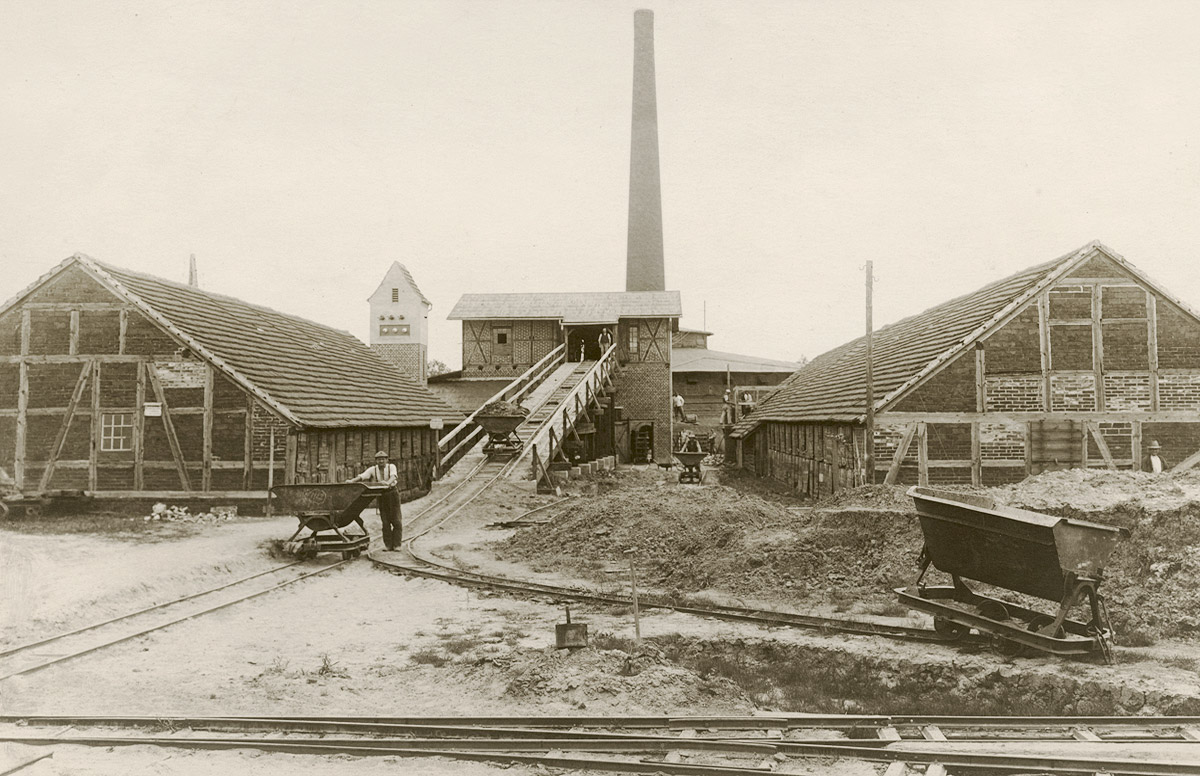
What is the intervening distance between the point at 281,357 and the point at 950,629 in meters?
17.7

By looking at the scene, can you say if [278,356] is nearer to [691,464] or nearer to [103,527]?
[103,527]

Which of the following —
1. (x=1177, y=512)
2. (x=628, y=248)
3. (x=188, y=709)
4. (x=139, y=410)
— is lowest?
(x=188, y=709)

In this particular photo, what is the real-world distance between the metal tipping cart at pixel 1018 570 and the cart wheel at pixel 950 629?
0.01 metres

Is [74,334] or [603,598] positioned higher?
[74,334]

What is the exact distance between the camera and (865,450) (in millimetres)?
17734

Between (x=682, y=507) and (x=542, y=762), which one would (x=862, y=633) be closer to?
(x=542, y=762)

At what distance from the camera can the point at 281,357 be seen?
834 inches

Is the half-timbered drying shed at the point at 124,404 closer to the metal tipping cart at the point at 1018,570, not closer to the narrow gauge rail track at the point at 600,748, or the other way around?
the narrow gauge rail track at the point at 600,748

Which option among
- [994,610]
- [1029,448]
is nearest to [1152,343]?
[1029,448]

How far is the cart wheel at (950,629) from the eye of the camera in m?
8.52

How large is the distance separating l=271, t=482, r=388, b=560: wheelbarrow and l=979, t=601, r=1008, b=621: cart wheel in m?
9.46

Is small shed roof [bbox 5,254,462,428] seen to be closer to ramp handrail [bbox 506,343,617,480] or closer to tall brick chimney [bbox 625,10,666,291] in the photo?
ramp handrail [bbox 506,343,617,480]

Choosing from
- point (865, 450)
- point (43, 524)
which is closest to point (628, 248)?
point (865, 450)

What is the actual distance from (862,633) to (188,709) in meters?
6.69
